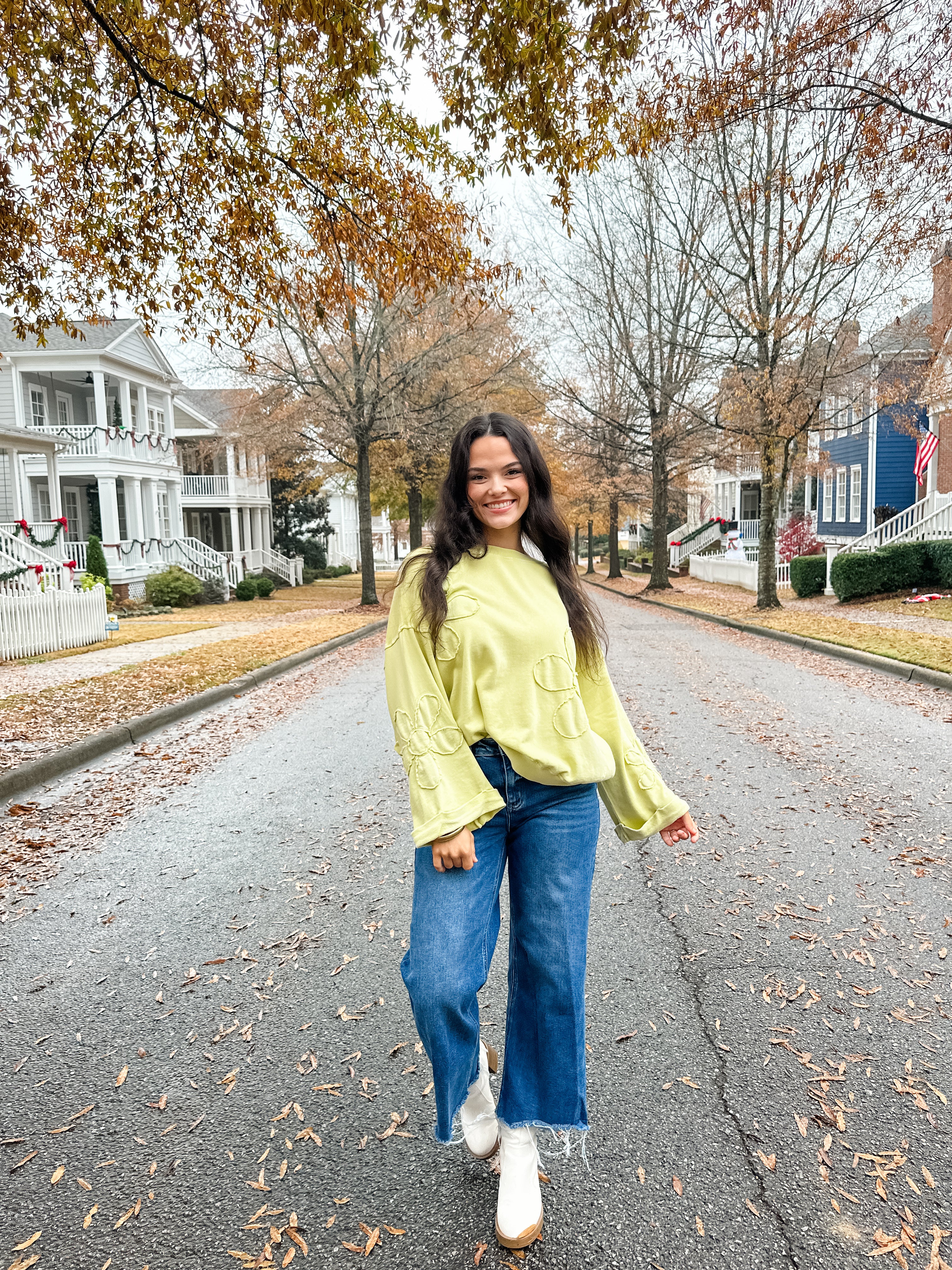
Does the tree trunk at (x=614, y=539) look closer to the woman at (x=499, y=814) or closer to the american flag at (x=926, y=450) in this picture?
the american flag at (x=926, y=450)

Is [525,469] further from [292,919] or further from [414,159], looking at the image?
[414,159]

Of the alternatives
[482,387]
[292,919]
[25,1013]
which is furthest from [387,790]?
[482,387]

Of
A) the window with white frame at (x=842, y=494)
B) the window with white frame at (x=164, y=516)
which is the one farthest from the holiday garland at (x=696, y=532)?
the window with white frame at (x=164, y=516)

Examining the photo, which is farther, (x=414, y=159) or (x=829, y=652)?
(x=829, y=652)

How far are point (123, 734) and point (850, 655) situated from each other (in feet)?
31.5

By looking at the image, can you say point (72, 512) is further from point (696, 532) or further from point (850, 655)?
point (696, 532)

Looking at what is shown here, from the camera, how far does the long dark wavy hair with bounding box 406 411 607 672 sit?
2.29m

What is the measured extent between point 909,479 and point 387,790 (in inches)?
1082

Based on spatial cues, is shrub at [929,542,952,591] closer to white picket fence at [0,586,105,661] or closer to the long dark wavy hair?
white picket fence at [0,586,105,661]

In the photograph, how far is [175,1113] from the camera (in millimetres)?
2633

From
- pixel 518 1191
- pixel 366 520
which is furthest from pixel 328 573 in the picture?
pixel 518 1191

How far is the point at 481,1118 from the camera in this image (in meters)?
2.34

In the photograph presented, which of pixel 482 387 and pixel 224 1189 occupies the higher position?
pixel 482 387

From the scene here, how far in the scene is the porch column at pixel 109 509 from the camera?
87.7 feet
